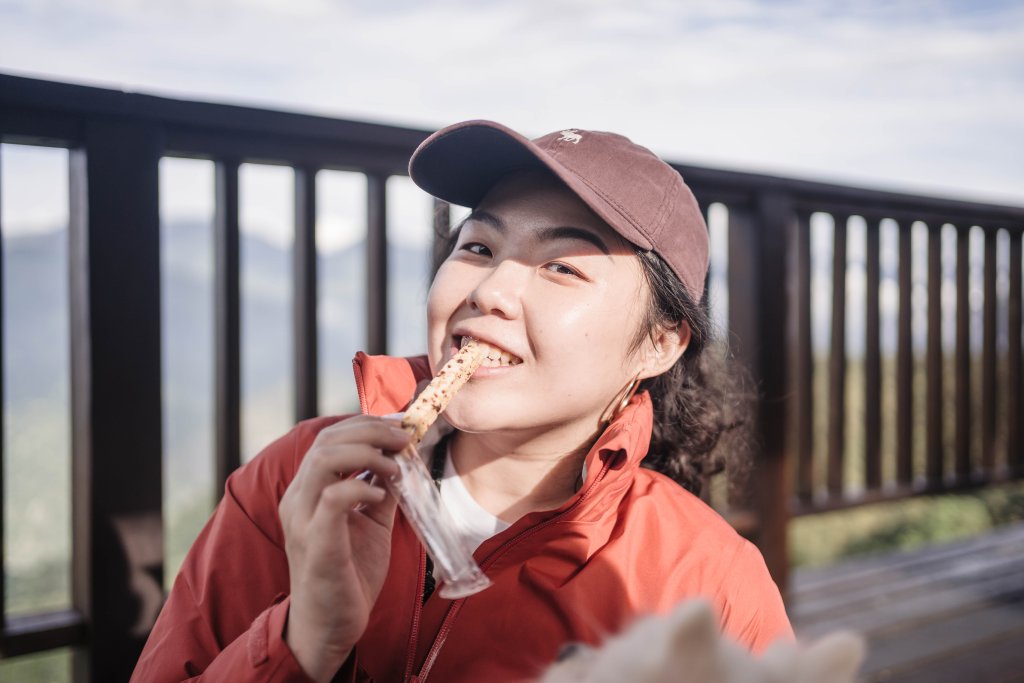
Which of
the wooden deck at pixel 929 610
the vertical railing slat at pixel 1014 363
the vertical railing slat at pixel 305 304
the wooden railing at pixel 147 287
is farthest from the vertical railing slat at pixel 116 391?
the vertical railing slat at pixel 1014 363

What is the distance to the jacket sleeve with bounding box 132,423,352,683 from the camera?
1089mm

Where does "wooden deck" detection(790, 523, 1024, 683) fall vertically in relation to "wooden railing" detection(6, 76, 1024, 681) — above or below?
below

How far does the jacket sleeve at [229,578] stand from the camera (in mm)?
1089

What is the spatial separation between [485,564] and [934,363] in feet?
8.50

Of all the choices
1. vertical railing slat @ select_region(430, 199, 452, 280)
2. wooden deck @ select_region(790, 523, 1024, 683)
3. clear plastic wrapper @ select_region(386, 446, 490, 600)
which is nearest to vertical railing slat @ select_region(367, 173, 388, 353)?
vertical railing slat @ select_region(430, 199, 452, 280)

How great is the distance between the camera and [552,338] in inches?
45.4

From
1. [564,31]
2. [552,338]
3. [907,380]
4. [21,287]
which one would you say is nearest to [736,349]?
[907,380]

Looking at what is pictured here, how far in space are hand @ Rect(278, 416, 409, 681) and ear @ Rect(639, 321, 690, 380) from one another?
625 millimetres

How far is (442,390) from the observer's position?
1003mm

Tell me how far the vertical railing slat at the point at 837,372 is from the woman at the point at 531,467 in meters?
1.64

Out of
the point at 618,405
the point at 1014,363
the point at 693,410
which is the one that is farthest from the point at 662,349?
the point at 1014,363

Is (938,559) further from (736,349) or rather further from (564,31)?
(564,31)

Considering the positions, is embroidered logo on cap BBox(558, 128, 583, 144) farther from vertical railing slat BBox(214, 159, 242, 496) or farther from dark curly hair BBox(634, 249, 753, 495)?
vertical railing slat BBox(214, 159, 242, 496)

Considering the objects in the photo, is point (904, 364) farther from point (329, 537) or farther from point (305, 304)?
point (329, 537)
